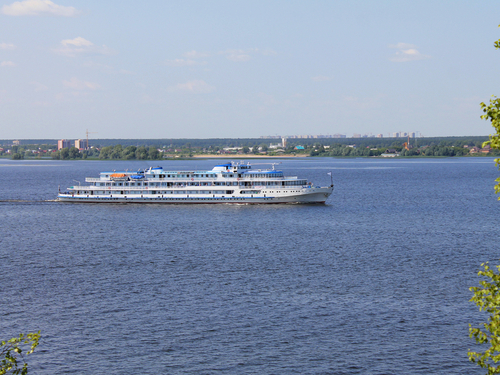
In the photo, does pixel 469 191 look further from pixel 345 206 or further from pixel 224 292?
pixel 224 292

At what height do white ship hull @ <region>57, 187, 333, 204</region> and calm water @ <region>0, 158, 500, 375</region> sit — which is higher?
white ship hull @ <region>57, 187, 333, 204</region>

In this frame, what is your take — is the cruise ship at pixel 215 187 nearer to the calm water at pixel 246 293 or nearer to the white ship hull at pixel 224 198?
the white ship hull at pixel 224 198

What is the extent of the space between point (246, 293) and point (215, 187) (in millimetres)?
66492

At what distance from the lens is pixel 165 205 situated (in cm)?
11588

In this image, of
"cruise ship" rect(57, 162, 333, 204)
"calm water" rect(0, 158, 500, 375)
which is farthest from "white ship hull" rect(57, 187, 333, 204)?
"calm water" rect(0, 158, 500, 375)

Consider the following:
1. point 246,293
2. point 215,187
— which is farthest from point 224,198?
point 246,293

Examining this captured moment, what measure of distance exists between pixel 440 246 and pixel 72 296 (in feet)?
138

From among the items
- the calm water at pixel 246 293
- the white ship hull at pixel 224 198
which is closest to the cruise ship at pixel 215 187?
the white ship hull at pixel 224 198

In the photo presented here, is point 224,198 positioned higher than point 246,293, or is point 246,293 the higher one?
point 224,198

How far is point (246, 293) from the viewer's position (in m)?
48.4

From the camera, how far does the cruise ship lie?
113m

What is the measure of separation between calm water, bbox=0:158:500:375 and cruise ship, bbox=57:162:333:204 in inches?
806

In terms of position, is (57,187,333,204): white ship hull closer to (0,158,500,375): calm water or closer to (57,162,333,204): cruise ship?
(57,162,333,204): cruise ship

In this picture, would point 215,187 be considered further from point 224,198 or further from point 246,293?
point 246,293
